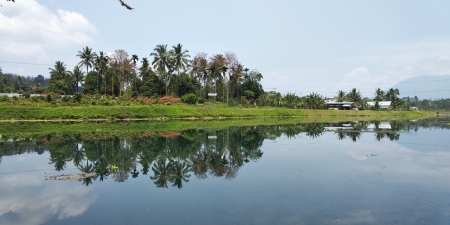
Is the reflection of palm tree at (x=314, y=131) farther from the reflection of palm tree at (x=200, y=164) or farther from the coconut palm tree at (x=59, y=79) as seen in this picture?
the coconut palm tree at (x=59, y=79)

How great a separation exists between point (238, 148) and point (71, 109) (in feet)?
110

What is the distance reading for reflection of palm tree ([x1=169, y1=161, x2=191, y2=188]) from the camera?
42.8ft

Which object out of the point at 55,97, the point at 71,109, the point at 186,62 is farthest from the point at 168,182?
the point at 186,62

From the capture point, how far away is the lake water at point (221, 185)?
9.06 m

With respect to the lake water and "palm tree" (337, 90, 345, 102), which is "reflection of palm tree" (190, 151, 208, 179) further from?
"palm tree" (337, 90, 345, 102)

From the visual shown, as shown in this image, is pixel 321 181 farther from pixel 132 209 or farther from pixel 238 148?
pixel 238 148

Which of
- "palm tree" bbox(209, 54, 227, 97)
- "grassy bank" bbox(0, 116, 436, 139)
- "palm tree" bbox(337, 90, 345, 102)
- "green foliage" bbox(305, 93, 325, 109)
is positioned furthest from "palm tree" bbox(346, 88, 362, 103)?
"grassy bank" bbox(0, 116, 436, 139)

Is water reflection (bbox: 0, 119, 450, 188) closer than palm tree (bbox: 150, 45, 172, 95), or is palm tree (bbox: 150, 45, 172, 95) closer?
water reflection (bbox: 0, 119, 450, 188)

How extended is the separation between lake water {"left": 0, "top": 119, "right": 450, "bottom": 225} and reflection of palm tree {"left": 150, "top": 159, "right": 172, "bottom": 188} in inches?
1.6

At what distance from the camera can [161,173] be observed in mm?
14750

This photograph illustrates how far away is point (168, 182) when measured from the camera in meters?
13.1

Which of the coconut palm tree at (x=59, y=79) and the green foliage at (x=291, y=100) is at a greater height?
the coconut palm tree at (x=59, y=79)

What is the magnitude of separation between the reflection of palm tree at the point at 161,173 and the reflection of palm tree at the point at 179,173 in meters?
0.26

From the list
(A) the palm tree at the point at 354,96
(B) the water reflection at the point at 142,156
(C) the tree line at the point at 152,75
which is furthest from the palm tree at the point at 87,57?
(A) the palm tree at the point at 354,96
